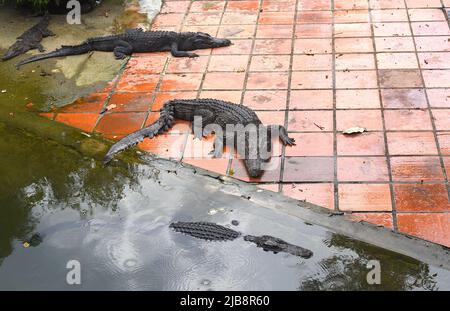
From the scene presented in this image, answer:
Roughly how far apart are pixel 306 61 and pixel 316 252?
346cm

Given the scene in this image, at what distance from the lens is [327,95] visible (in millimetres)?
7160

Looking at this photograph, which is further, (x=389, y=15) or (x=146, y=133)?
(x=389, y=15)

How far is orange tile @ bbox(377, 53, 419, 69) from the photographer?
7.61m

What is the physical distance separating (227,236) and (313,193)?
946mm

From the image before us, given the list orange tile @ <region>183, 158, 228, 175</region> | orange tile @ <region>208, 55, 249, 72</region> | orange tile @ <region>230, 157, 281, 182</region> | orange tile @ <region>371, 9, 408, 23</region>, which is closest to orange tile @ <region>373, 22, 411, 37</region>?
orange tile @ <region>371, 9, 408, 23</region>

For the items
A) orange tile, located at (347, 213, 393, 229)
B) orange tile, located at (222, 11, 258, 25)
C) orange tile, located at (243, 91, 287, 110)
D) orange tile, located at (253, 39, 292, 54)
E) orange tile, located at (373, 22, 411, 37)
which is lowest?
orange tile, located at (373, 22, 411, 37)

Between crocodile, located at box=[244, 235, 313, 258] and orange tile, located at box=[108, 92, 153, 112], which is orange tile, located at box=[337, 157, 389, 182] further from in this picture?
orange tile, located at box=[108, 92, 153, 112]

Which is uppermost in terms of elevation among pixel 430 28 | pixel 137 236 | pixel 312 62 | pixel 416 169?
pixel 137 236

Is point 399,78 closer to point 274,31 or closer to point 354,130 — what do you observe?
point 354,130

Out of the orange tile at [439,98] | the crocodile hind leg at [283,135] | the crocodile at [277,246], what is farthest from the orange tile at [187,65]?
the crocodile at [277,246]

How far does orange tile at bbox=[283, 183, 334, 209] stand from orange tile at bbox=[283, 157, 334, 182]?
9 cm

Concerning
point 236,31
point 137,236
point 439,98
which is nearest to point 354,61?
point 439,98

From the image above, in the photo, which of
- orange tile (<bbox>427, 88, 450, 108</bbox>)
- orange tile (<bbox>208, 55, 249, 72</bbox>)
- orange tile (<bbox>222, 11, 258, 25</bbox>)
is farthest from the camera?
orange tile (<bbox>222, 11, 258, 25</bbox>)

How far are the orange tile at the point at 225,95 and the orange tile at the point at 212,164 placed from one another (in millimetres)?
1154
